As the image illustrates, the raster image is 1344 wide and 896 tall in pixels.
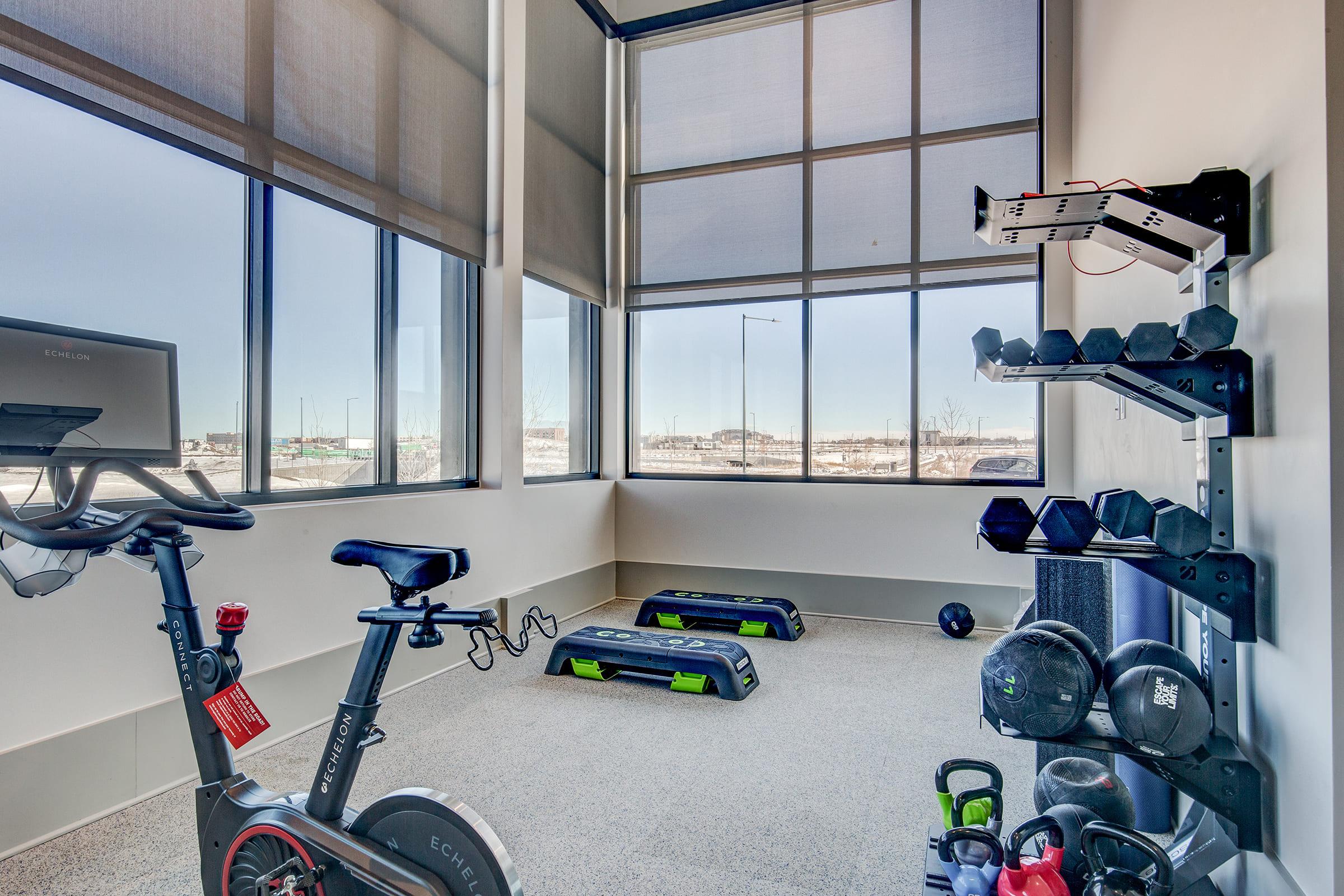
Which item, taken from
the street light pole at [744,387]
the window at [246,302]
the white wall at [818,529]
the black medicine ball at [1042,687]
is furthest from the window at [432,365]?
the black medicine ball at [1042,687]

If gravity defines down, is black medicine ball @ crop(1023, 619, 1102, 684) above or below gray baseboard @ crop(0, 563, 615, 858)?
above

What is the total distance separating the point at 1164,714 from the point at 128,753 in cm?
320

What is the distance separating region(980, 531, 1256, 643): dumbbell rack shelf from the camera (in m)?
1.79

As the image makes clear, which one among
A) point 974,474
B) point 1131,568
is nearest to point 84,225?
point 1131,568

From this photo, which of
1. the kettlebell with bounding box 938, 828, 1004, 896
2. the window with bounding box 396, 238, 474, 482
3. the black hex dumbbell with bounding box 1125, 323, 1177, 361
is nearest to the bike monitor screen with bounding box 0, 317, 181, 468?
Result: the window with bounding box 396, 238, 474, 482

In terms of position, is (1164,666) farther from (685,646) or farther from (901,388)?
(901,388)

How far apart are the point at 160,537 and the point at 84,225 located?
66.1 inches

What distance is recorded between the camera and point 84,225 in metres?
2.56

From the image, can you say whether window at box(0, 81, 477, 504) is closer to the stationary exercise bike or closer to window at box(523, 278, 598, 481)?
window at box(523, 278, 598, 481)

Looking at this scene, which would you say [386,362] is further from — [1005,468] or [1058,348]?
[1005,468]

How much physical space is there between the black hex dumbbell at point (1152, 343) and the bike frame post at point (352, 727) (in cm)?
196

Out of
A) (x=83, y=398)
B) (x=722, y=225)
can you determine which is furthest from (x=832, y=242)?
(x=83, y=398)

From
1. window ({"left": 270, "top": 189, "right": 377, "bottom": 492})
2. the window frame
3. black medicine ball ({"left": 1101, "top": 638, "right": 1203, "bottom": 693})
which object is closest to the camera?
black medicine ball ({"left": 1101, "top": 638, "right": 1203, "bottom": 693})

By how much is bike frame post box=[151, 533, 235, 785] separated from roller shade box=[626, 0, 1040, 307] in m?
4.46
